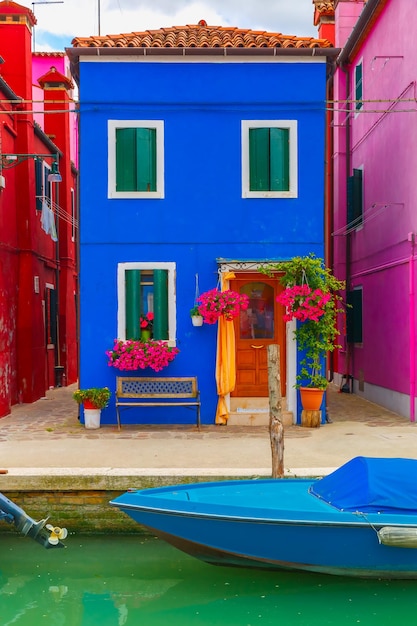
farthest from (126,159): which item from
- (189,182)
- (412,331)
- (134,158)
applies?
(412,331)

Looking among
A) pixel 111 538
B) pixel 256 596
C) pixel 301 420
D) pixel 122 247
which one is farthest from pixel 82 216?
pixel 256 596

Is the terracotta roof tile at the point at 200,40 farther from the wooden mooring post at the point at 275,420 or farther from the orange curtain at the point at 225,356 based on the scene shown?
the wooden mooring post at the point at 275,420

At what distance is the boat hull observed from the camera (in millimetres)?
7211

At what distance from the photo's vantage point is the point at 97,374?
13.5m

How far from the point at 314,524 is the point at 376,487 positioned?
68 centimetres

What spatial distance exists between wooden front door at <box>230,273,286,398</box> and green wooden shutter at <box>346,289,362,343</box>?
5.07 m

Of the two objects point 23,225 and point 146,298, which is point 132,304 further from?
point 23,225

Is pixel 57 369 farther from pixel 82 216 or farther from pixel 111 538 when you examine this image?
pixel 111 538

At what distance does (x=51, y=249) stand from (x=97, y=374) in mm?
7431

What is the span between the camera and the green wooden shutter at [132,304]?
13352mm

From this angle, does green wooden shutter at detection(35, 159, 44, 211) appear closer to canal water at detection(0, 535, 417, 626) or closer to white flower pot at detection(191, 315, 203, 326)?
→ white flower pot at detection(191, 315, 203, 326)

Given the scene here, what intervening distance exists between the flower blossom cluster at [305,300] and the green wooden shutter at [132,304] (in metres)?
2.42

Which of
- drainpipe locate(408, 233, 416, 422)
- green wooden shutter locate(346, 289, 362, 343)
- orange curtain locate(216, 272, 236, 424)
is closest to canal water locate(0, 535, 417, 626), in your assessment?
orange curtain locate(216, 272, 236, 424)

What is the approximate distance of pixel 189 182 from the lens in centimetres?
1355
